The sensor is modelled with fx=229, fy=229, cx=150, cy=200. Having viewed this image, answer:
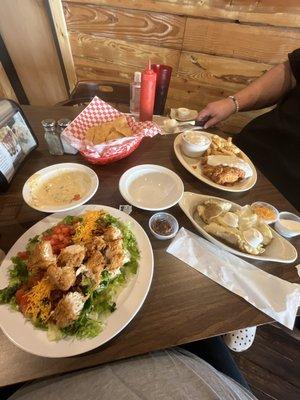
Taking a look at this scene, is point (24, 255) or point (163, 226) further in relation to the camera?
point (163, 226)

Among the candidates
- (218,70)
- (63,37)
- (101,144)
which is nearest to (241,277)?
(101,144)

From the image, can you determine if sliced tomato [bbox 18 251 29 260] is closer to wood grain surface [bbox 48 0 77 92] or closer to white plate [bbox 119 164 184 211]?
white plate [bbox 119 164 184 211]

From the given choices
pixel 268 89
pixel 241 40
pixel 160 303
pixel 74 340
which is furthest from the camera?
pixel 241 40

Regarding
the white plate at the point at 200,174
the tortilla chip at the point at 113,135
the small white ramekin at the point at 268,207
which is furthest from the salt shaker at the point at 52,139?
the small white ramekin at the point at 268,207

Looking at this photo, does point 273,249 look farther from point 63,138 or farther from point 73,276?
point 63,138

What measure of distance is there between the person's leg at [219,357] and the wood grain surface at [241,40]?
2.25 metres

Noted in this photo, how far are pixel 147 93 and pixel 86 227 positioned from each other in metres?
0.91

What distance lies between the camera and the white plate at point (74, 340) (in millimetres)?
605

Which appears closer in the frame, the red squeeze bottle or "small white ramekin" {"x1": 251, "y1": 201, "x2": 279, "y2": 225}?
"small white ramekin" {"x1": 251, "y1": 201, "x2": 279, "y2": 225}

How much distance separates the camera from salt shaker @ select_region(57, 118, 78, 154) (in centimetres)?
113

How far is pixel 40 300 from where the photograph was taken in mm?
662

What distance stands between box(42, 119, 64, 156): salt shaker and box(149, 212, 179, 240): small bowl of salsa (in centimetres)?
63

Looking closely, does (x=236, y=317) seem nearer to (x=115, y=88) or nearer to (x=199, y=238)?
(x=199, y=238)

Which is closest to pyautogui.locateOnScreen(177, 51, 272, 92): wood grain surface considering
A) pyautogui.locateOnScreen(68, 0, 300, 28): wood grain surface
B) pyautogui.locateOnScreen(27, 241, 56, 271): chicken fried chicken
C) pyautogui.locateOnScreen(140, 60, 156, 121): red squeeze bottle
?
pyautogui.locateOnScreen(68, 0, 300, 28): wood grain surface
